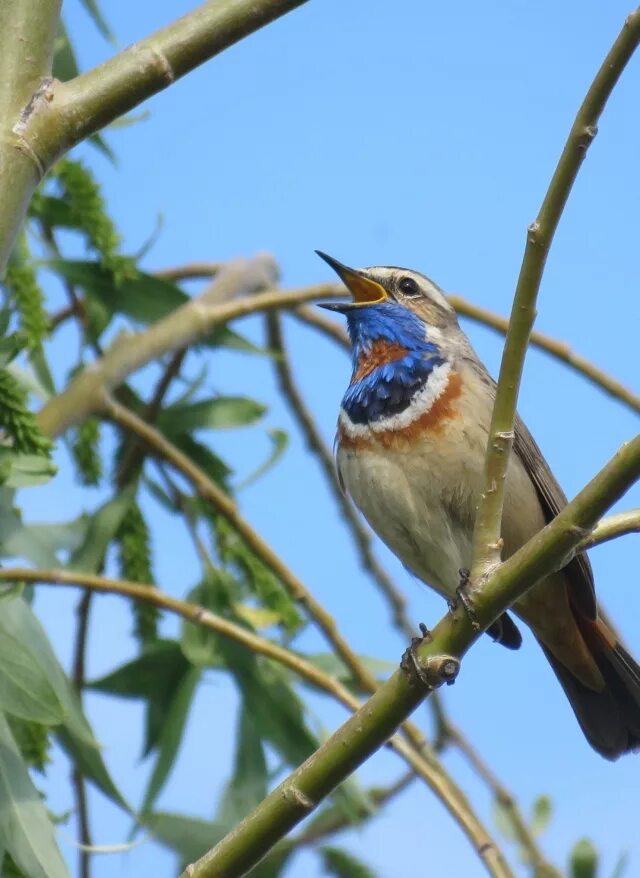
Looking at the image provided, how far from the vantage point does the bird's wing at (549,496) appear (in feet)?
15.3

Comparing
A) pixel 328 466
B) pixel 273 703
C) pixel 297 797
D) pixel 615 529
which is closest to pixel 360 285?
pixel 328 466

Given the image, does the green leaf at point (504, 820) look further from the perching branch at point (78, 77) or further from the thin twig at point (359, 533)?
the perching branch at point (78, 77)

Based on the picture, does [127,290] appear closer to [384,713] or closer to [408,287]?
[408,287]

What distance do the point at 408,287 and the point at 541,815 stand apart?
203 cm

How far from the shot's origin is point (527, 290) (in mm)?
2723

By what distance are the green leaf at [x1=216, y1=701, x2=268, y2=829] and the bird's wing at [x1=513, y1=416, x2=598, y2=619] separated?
3.81ft

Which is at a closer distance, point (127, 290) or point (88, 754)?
point (88, 754)

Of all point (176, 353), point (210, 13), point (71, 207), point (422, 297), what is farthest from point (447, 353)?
point (210, 13)

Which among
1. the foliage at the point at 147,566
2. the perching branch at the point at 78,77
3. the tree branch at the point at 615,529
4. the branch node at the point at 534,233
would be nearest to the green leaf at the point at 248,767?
the foliage at the point at 147,566

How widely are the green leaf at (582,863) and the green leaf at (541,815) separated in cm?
180

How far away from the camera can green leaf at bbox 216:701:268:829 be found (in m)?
4.57

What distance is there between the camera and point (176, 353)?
5.03 meters

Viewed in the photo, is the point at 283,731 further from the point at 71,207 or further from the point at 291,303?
the point at 71,207

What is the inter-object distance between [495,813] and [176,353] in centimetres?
207
